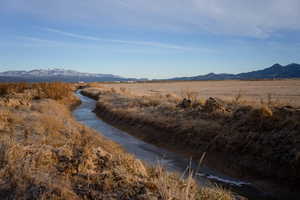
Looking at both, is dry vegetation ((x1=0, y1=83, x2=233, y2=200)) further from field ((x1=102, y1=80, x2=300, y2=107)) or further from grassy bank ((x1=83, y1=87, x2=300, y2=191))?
field ((x1=102, y1=80, x2=300, y2=107))

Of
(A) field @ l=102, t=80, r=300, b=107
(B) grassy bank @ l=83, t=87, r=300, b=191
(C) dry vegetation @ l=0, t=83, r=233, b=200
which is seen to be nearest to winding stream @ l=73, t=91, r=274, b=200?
(B) grassy bank @ l=83, t=87, r=300, b=191

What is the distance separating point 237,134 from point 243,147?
37.0 inches

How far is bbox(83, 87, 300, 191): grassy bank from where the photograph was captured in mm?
9453

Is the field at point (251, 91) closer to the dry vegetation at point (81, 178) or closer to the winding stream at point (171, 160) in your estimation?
the winding stream at point (171, 160)

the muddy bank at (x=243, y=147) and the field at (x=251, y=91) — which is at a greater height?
the field at (x=251, y=91)

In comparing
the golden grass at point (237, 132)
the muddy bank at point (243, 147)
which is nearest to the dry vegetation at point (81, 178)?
the muddy bank at point (243, 147)

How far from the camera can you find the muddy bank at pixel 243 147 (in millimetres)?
8977

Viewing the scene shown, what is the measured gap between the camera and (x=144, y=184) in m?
5.70

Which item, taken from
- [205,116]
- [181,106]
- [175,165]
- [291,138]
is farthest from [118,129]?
[291,138]

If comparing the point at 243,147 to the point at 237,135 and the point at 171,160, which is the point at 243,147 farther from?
the point at 171,160

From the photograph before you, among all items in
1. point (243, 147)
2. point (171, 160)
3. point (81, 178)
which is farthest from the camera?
point (171, 160)

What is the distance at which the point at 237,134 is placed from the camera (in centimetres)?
1186

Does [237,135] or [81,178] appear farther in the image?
[237,135]

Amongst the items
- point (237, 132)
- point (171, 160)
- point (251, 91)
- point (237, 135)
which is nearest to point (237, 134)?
point (237, 135)
